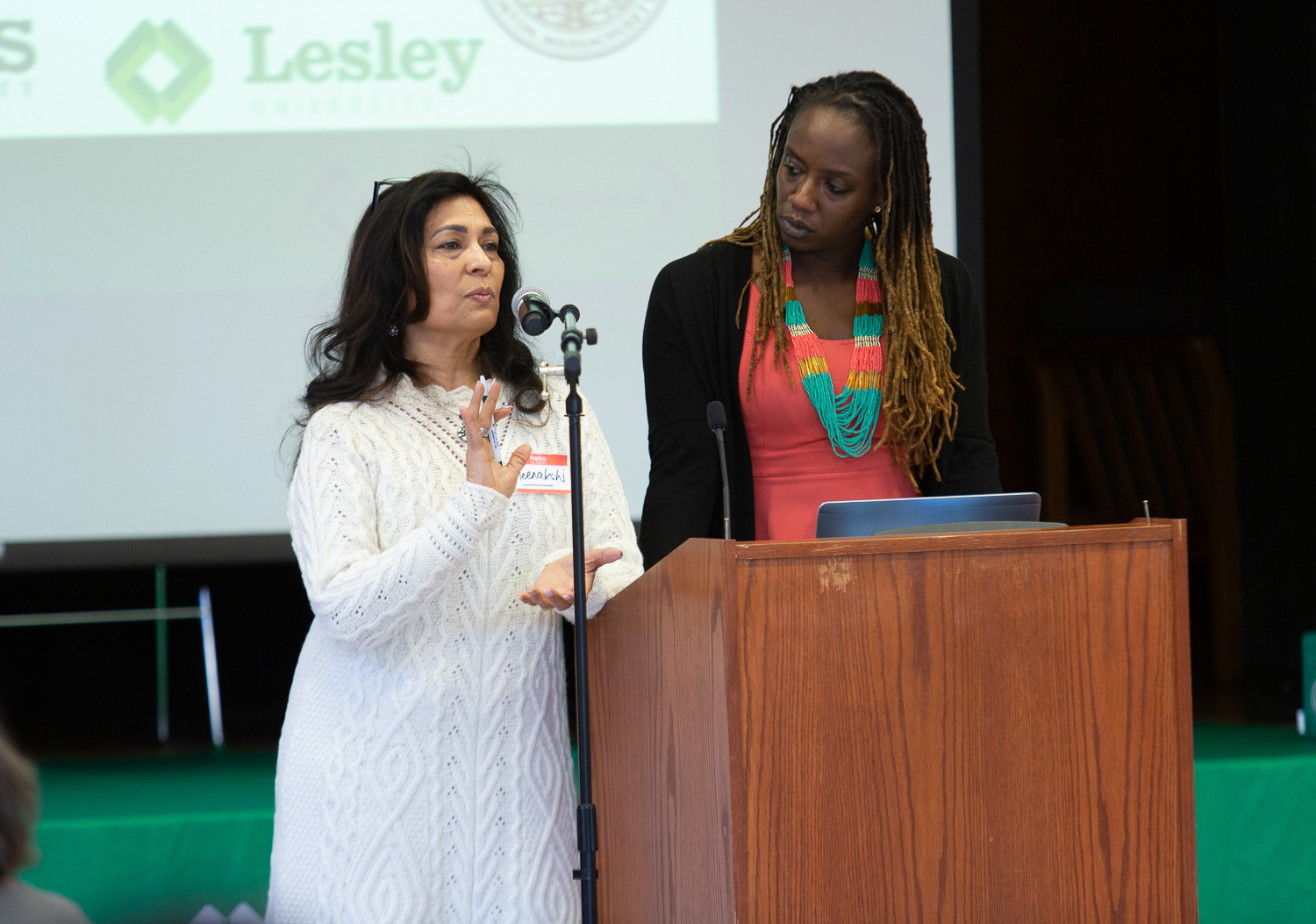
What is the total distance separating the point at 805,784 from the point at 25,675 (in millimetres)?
3712

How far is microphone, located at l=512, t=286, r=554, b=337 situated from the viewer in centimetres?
164

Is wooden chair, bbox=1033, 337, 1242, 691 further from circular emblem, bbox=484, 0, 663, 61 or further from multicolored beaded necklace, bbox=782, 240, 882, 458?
multicolored beaded necklace, bbox=782, 240, 882, 458

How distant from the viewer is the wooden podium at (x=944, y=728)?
120 centimetres

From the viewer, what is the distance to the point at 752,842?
1.18 metres

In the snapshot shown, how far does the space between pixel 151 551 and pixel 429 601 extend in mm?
2386

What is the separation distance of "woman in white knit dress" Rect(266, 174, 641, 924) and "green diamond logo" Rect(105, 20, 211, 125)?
1.97 meters

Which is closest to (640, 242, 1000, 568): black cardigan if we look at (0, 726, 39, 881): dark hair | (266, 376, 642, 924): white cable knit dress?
(266, 376, 642, 924): white cable knit dress

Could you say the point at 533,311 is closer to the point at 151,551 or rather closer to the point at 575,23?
the point at 575,23

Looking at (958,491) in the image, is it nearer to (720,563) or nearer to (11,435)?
(720,563)

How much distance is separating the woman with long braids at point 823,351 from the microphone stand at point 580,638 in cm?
43

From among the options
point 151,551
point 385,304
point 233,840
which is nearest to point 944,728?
point 385,304

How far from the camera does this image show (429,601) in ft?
5.74

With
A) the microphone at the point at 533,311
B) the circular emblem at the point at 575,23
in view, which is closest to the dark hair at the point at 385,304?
the microphone at the point at 533,311

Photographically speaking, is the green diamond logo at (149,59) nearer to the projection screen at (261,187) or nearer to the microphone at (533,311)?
the projection screen at (261,187)
